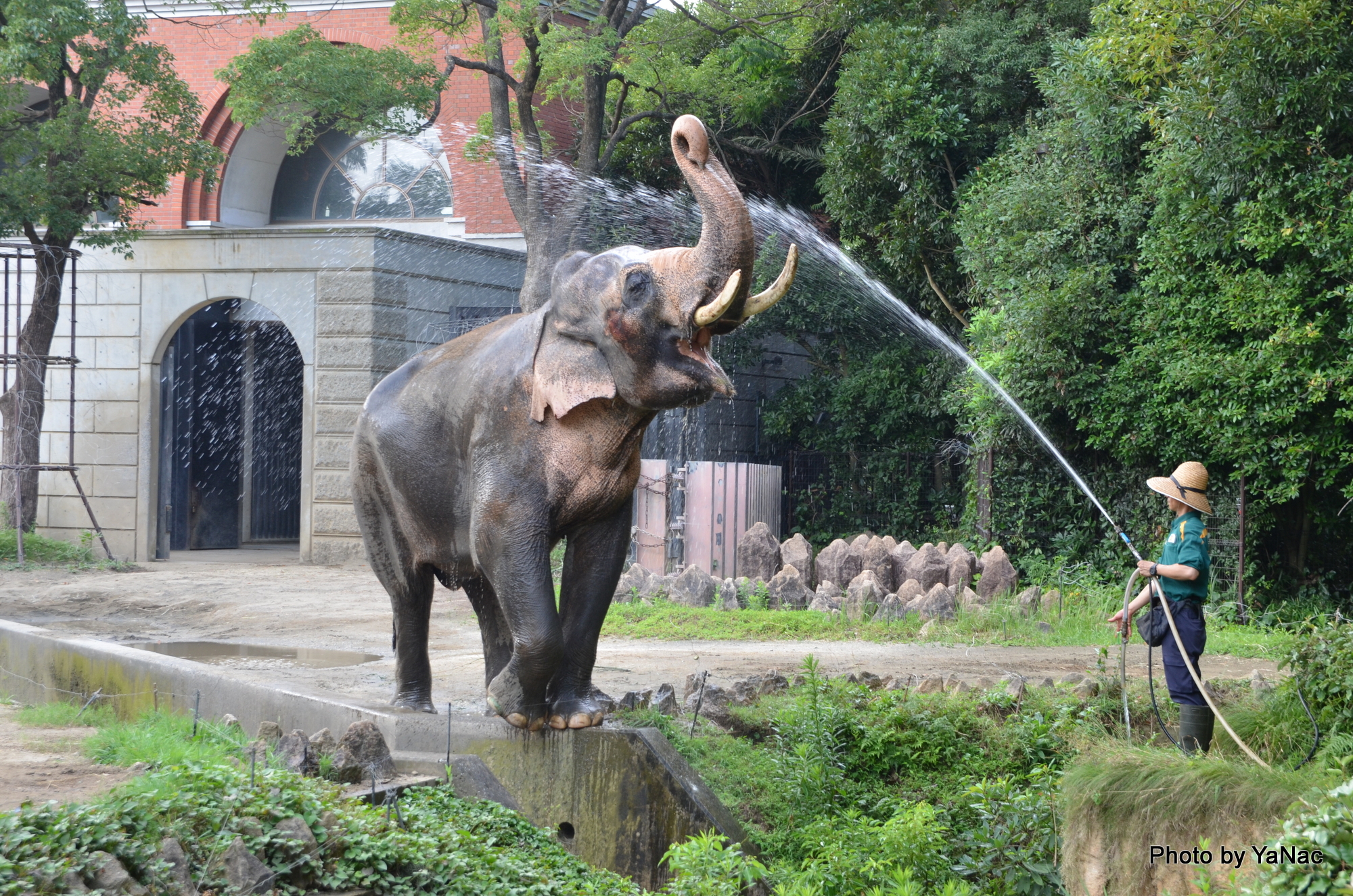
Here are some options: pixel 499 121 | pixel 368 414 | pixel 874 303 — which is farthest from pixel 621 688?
pixel 874 303

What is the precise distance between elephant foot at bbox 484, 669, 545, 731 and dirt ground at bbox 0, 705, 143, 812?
51.7 inches

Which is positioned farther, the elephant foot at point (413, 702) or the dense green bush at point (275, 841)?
the elephant foot at point (413, 702)

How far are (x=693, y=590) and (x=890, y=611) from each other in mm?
1919

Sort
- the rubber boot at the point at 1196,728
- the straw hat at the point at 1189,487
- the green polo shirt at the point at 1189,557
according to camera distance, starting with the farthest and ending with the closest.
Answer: the straw hat at the point at 1189,487 → the green polo shirt at the point at 1189,557 → the rubber boot at the point at 1196,728

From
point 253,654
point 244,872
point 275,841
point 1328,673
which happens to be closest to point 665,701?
point 1328,673

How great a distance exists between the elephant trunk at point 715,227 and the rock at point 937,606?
719cm

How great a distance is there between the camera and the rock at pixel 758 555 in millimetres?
13000

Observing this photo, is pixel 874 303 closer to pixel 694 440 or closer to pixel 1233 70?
pixel 694 440

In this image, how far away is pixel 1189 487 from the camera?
5684 mm

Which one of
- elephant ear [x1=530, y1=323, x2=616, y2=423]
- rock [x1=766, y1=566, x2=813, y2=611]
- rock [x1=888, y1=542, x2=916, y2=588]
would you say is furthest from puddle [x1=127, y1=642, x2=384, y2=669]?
rock [x1=888, y1=542, x2=916, y2=588]

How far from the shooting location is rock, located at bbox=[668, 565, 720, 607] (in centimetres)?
1179

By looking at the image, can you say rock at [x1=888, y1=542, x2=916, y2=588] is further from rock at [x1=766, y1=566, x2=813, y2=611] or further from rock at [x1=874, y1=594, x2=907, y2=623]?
rock at [x1=874, y1=594, x2=907, y2=623]

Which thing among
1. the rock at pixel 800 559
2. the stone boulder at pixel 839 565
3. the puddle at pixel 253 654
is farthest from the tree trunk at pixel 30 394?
the stone boulder at pixel 839 565

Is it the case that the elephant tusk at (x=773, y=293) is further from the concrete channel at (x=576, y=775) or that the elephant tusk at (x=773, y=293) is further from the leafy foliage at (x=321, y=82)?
the leafy foliage at (x=321, y=82)
